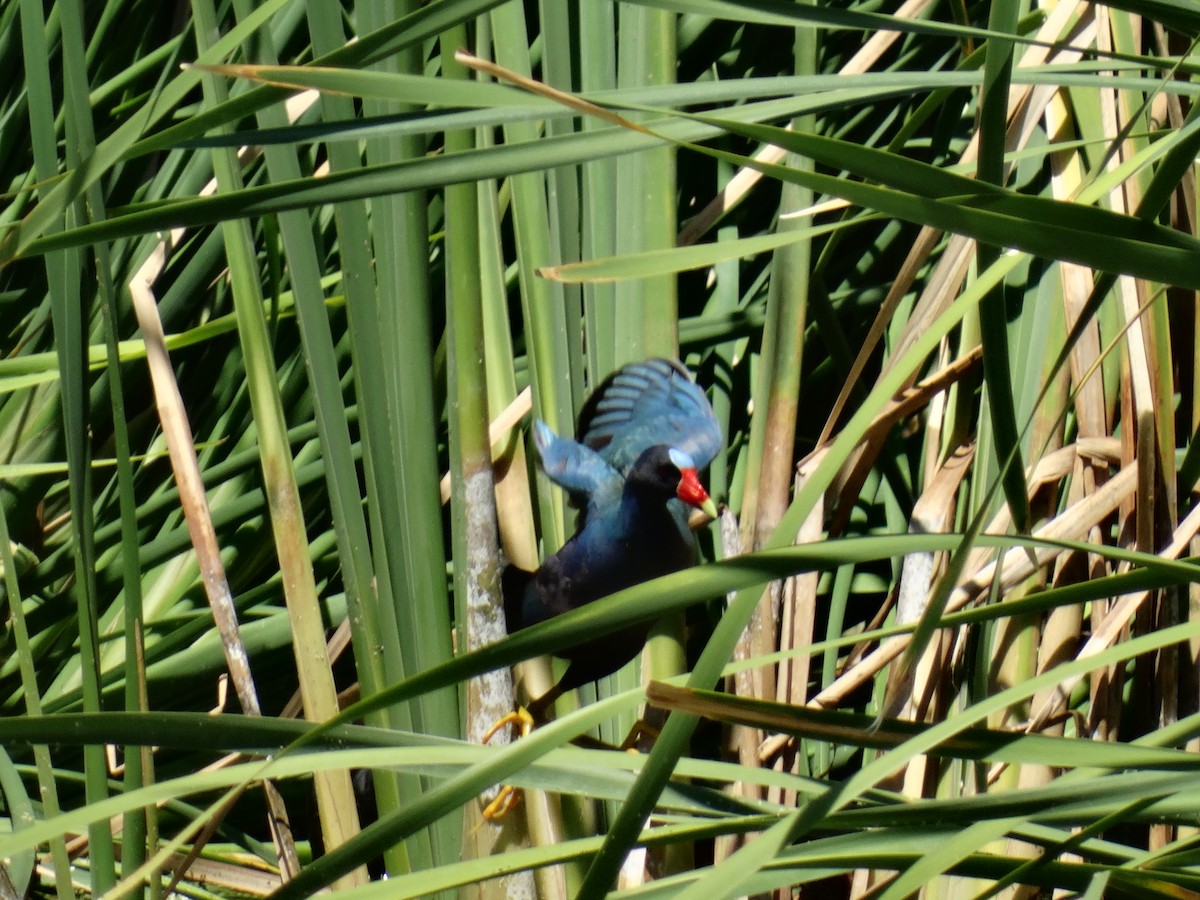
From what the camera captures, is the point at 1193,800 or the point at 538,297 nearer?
the point at 1193,800

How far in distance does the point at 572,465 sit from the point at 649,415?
0.42ft

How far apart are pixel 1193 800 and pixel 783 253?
0.63 metres

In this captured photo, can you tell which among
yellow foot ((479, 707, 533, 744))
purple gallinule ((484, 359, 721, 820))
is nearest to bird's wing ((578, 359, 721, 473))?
purple gallinule ((484, 359, 721, 820))

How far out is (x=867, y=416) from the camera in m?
0.55

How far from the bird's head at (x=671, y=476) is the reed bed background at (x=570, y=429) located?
0.29 feet

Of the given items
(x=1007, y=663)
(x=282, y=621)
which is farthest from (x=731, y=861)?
(x=282, y=621)

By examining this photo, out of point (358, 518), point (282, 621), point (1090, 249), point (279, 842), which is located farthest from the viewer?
point (282, 621)

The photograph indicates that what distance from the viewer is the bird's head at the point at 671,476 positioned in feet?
4.30

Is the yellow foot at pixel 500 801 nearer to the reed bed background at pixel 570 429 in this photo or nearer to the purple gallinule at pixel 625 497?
the reed bed background at pixel 570 429

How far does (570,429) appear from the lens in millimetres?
1072

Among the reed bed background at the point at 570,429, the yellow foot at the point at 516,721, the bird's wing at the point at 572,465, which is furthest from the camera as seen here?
the bird's wing at the point at 572,465

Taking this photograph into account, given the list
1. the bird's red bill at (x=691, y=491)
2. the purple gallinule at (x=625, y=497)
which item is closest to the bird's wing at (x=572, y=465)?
the purple gallinule at (x=625, y=497)

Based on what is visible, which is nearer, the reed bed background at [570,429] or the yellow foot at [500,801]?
the reed bed background at [570,429]

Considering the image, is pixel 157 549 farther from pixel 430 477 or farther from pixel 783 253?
pixel 783 253
